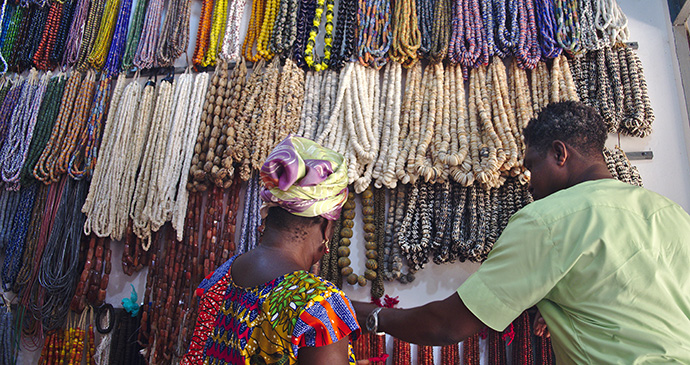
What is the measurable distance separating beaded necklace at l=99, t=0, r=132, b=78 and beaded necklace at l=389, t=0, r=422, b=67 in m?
2.14

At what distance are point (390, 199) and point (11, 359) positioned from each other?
2.83m

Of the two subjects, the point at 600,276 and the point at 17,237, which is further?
the point at 17,237

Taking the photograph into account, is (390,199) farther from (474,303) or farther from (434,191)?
(474,303)

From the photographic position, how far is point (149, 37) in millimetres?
3561

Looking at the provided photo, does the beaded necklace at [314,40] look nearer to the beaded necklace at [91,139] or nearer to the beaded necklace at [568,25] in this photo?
the beaded necklace at [568,25]

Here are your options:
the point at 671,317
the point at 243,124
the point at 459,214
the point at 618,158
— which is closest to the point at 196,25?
the point at 243,124

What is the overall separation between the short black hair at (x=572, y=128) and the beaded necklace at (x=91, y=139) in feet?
9.72

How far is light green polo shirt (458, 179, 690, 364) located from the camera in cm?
137

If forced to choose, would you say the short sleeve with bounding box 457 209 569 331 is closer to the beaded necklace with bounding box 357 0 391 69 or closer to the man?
the man

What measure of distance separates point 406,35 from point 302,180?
1.81 meters

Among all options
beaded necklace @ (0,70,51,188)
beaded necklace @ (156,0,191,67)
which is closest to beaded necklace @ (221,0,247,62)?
beaded necklace @ (156,0,191,67)

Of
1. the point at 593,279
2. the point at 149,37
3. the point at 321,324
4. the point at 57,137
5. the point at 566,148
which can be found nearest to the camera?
the point at 321,324

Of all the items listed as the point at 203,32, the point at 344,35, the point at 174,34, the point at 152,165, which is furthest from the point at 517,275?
the point at 174,34

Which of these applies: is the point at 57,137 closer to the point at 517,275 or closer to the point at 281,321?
the point at 281,321
